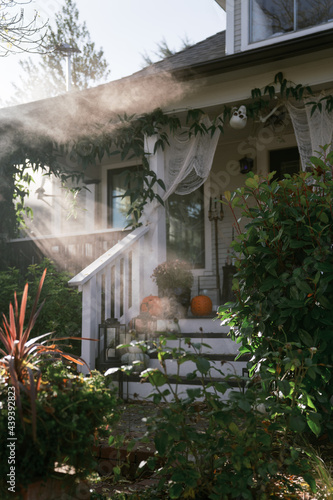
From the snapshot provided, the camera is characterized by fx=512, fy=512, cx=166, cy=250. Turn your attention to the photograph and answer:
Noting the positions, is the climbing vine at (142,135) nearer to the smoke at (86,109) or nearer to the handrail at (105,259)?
the smoke at (86,109)

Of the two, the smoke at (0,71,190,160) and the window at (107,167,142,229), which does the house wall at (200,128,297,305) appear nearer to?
the window at (107,167,142,229)

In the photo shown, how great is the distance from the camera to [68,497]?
1.97 metres

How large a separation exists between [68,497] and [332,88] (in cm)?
518

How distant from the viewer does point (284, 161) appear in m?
7.59

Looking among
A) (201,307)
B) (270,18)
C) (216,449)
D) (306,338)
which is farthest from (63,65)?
(216,449)

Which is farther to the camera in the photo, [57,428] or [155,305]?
[155,305]

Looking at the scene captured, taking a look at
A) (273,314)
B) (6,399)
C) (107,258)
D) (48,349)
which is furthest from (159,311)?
(6,399)

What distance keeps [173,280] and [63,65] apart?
656 inches

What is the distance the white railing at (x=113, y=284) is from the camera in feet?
16.5

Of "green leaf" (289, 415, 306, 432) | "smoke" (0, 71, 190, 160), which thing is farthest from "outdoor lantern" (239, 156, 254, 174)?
"green leaf" (289, 415, 306, 432)

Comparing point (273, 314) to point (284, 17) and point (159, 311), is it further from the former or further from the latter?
point (284, 17)

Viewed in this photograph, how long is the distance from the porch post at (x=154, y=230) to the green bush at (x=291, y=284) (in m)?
3.10

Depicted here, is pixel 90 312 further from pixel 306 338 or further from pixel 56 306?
pixel 306 338

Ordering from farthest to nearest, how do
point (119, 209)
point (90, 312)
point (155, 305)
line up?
point (119, 209) → point (155, 305) → point (90, 312)
